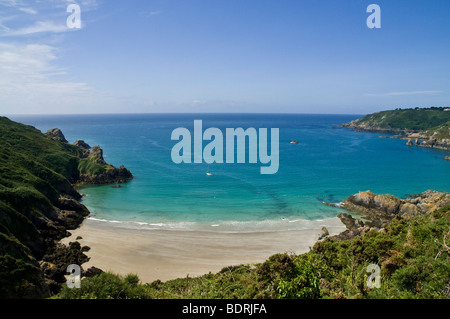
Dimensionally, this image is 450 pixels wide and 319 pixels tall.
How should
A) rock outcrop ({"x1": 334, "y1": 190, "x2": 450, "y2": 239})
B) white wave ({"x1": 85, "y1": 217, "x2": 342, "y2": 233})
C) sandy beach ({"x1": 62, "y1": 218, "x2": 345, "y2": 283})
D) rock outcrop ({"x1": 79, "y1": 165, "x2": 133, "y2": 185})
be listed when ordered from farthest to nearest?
1. rock outcrop ({"x1": 79, "y1": 165, "x2": 133, "y2": 185})
2. rock outcrop ({"x1": 334, "y1": 190, "x2": 450, "y2": 239})
3. white wave ({"x1": 85, "y1": 217, "x2": 342, "y2": 233})
4. sandy beach ({"x1": 62, "y1": 218, "x2": 345, "y2": 283})

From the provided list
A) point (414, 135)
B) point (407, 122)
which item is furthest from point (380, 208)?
point (407, 122)

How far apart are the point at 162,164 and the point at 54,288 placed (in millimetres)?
52021

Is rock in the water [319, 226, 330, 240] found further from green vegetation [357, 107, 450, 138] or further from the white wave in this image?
green vegetation [357, 107, 450, 138]

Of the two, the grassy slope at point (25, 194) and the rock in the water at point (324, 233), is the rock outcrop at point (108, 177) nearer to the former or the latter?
the grassy slope at point (25, 194)

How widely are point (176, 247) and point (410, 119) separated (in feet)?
601

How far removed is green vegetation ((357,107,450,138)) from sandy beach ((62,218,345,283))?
499ft

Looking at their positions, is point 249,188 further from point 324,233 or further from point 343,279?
point 343,279

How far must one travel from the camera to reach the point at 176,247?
29094 mm

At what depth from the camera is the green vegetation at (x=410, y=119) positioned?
150 m

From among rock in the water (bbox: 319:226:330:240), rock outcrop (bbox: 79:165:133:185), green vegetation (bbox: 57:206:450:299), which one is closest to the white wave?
rock in the water (bbox: 319:226:330:240)

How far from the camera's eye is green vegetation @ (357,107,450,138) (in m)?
150
